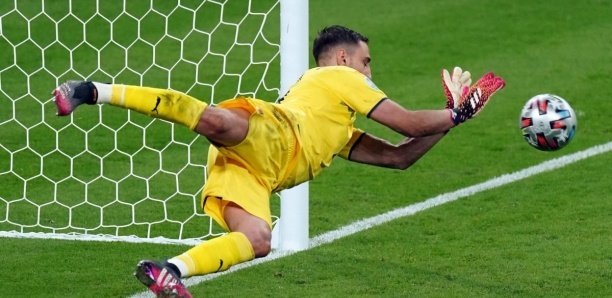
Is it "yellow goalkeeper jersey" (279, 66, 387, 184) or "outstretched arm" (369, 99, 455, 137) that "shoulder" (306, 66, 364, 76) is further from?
"outstretched arm" (369, 99, 455, 137)

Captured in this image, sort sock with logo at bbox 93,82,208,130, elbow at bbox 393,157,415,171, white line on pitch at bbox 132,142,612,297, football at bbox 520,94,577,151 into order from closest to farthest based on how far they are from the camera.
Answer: sock with logo at bbox 93,82,208,130, football at bbox 520,94,577,151, elbow at bbox 393,157,415,171, white line on pitch at bbox 132,142,612,297

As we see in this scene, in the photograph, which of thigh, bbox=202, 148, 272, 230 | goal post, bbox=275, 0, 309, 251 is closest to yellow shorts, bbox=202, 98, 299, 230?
thigh, bbox=202, 148, 272, 230

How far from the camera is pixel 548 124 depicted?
692 cm

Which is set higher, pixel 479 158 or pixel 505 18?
pixel 505 18

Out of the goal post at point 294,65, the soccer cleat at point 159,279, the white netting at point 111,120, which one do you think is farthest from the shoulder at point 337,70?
the white netting at point 111,120

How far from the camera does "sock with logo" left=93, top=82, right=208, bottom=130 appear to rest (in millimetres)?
5688

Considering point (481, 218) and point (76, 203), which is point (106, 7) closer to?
point (76, 203)

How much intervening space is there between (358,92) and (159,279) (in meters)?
1.41

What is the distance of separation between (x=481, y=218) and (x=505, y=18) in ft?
18.1

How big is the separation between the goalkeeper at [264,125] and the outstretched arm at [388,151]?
0.17m

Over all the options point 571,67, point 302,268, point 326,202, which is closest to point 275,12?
point 571,67

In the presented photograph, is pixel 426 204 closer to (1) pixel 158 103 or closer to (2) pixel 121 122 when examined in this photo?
(2) pixel 121 122

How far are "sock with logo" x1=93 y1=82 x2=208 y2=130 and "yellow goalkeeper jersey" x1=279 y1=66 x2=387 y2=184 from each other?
61cm

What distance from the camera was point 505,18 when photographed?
1356 centimetres
